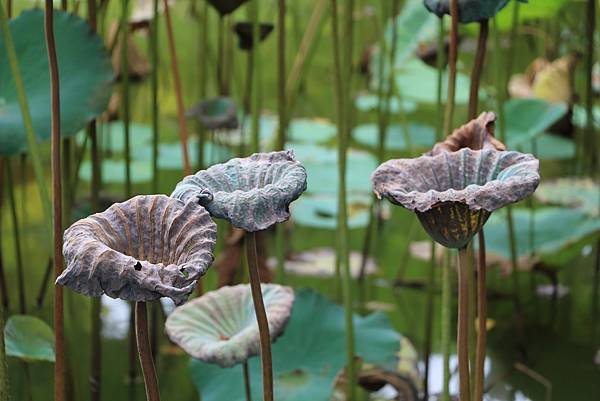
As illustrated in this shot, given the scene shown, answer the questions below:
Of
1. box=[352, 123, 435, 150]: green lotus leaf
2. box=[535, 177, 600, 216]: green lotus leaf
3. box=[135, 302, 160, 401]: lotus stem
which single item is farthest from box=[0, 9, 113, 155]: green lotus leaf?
box=[352, 123, 435, 150]: green lotus leaf

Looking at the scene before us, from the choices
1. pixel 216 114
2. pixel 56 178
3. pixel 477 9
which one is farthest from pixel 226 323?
pixel 216 114

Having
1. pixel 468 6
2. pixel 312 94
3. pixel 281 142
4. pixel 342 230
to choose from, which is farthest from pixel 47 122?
pixel 312 94

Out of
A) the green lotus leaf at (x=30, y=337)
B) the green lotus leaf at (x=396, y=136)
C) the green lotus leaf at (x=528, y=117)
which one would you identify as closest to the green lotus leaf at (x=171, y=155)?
the green lotus leaf at (x=396, y=136)

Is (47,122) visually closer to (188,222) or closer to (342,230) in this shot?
(342,230)

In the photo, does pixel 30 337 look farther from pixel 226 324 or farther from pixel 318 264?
pixel 318 264

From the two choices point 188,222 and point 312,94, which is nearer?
point 188,222

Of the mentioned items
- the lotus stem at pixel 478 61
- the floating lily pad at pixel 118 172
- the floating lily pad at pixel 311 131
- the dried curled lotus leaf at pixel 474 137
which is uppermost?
the lotus stem at pixel 478 61

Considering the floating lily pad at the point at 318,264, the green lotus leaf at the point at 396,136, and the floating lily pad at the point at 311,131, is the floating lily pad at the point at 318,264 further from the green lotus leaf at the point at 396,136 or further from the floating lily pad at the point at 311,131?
the floating lily pad at the point at 311,131
